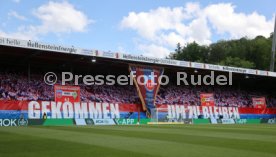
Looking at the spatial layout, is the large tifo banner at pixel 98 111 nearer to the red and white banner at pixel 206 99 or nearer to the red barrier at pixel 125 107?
the red barrier at pixel 125 107

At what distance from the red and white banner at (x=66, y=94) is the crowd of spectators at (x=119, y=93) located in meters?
2.04

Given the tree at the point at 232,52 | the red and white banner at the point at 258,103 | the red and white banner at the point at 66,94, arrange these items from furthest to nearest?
the tree at the point at 232,52
the red and white banner at the point at 258,103
the red and white banner at the point at 66,94

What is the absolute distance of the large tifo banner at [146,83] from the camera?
4284cm

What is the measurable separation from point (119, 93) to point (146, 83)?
13.8ft

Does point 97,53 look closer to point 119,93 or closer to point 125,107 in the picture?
point 125,107

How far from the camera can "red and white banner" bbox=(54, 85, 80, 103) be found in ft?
123

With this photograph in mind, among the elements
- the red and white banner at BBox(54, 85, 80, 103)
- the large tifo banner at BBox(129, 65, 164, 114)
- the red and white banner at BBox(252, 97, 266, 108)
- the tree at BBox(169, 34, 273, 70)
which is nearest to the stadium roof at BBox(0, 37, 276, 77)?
the large tifo banner at BBox(129, 65, 164, 114)

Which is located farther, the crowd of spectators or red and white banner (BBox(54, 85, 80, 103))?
the crowd of spectators

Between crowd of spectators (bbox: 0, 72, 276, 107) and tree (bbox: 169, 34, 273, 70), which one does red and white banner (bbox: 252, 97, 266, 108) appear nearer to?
crowd of spectators (bbox: 0, 72, 276, 107)

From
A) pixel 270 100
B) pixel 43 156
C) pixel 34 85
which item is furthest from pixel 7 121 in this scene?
pixel 270 100

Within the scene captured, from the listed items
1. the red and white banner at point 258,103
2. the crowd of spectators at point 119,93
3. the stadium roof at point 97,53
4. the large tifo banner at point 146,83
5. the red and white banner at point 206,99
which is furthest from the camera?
the red and white banner at point 258,103

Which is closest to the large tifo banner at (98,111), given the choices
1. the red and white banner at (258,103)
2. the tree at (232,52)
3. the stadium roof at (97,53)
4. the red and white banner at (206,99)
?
the red and white banner at (206,99)

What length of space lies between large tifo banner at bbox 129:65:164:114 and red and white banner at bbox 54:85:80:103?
23.2 feet

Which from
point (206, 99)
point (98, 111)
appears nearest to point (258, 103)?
point (206, 99)
